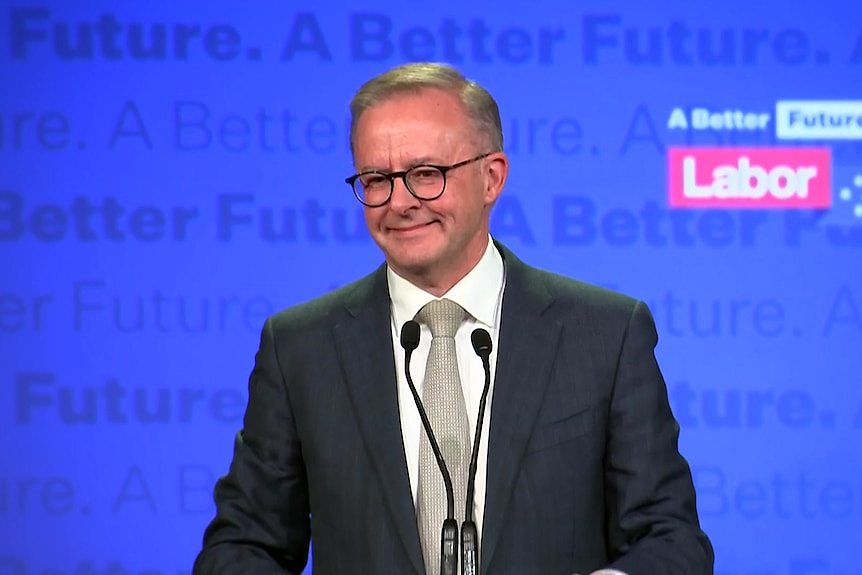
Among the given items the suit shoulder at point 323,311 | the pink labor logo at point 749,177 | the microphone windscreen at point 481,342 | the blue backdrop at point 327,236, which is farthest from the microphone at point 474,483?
the pink labor logo at point 749,177

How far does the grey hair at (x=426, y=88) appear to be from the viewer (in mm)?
2029

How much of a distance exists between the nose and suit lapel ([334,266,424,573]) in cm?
21

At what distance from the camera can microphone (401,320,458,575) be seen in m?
1.85

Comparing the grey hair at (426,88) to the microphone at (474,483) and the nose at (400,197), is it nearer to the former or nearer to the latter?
the nose at (400,197)

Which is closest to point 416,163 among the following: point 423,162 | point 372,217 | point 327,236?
point 423,162

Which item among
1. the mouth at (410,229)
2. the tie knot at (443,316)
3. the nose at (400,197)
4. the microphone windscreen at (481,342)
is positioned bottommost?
the microphone windscreen at (481,342)

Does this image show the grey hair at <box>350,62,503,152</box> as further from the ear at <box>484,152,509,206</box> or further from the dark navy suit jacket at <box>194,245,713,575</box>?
the dark navy suit jacket at <box>194,245,713,575</box>

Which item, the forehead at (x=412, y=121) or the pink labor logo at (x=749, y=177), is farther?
the pink labor logo at (x=749, y=177)

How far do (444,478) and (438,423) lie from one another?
0.45 feet

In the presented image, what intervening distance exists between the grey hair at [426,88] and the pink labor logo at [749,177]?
1820mm

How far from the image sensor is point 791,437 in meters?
3.81

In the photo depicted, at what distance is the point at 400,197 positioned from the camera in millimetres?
1994

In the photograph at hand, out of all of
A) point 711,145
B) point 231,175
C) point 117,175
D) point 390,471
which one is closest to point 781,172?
point 711,145

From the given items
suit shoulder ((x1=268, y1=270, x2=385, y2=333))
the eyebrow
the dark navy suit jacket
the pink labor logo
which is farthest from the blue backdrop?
the eyebrow
